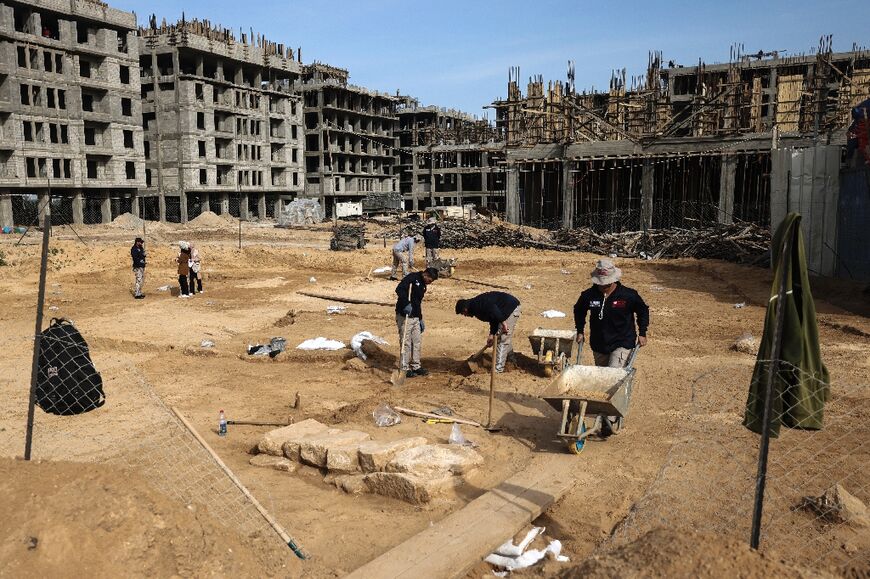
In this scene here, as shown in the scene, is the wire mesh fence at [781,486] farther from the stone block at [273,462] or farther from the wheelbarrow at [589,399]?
the stone block at [273,462]

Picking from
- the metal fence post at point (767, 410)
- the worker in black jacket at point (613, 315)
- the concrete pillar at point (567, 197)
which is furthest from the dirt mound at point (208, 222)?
the metal fence post at point (767, 410)

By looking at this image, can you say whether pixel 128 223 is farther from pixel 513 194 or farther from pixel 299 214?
pixel 513 194

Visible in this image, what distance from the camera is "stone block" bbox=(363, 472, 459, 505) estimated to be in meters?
5.91

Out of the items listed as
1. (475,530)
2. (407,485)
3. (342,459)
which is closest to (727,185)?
(342,459)

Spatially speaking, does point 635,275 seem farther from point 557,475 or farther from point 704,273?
point 557,475

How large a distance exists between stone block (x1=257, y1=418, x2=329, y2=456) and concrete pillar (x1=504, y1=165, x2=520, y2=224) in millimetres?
28841

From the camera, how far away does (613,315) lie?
24.7ft

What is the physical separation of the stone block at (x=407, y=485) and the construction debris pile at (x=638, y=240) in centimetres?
2040

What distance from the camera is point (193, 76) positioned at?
170 ft

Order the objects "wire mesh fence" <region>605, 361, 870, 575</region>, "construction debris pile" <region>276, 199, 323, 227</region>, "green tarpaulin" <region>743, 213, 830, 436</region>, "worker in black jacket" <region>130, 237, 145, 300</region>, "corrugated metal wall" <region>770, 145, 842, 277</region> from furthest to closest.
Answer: "construction debris pile" <region>276, 199, 323, 227</region>, "corrugated metal wall" <region>770, 145, 842, 277</region>, "worker in black jacket" <region>130, 237, 145, 300</region>, "wire mesh fence" <region>605, 361, 870, 575</region>, "green tarpaulin" <region>743, 213, 830, 436</region>

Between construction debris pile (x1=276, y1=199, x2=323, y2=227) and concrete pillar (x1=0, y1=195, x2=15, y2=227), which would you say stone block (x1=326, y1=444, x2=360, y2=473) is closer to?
concrete pillar (x1=0, y1=195, x2=15, y2=227)

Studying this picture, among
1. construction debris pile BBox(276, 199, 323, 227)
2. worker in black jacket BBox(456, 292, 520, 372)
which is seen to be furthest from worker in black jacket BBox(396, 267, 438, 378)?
construction debris pile BBox(276, 199, 323, 227)

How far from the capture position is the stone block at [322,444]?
6598 mm

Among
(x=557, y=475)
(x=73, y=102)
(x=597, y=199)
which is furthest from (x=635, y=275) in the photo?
(x=73, y=102)
